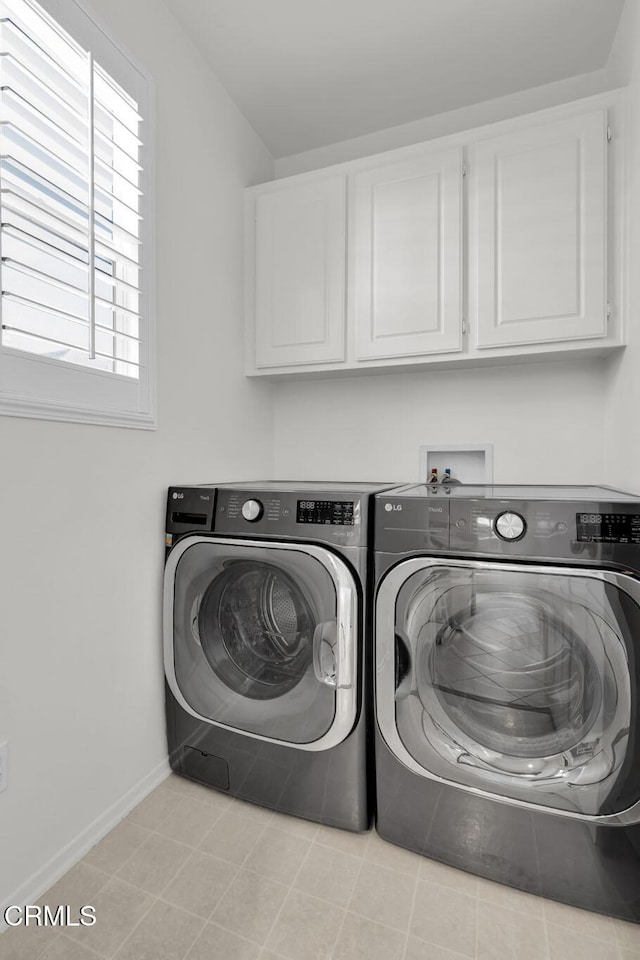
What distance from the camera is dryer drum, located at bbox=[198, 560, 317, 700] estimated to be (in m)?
1.45

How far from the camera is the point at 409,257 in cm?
181

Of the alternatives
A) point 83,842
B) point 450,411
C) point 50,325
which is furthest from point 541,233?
point 83,842

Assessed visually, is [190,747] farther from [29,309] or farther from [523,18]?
[523,18]

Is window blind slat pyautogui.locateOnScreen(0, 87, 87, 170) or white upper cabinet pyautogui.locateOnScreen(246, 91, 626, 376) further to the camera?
white upper cabinet pyautogui.locateOnScreen(246, 91, 626, 376)

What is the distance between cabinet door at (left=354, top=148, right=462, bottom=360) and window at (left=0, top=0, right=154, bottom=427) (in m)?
0.82

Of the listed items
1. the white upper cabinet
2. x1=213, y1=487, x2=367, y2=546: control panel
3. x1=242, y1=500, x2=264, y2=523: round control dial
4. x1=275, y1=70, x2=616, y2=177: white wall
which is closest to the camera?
x1=213, y1=487, x2=367, y2=546: control panel

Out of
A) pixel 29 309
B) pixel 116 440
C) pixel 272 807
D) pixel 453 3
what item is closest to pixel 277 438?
pixel 116 440

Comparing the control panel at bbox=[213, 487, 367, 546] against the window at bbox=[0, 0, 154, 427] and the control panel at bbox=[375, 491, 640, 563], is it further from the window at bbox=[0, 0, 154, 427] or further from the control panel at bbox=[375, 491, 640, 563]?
the window at bbox=[0, 0, 154, 427]

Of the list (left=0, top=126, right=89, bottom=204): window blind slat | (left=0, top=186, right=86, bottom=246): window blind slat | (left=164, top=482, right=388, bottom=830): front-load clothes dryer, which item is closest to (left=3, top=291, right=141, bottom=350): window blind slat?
(left=0, top=186, right=86, bottom=246): window blind slat

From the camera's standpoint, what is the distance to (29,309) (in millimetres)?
1206

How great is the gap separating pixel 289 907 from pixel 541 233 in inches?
83.4

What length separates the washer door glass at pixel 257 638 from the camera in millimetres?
1393

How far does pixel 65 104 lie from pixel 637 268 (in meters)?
1.68

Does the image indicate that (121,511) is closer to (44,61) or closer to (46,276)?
(46,276)
